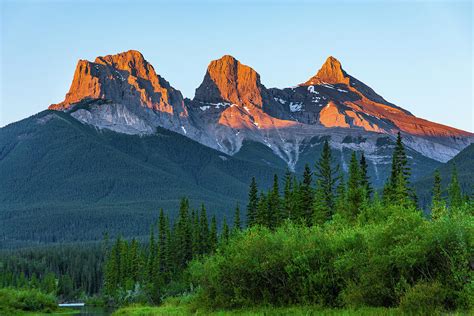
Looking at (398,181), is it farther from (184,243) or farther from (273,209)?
(184,243)

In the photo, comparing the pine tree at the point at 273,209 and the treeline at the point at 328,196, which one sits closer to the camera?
the treeline at the point at 328,196

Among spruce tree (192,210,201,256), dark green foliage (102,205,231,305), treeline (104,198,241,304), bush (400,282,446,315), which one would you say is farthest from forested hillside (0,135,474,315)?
dark green foliage (102,205,231,305)

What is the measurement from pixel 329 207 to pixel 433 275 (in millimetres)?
40129

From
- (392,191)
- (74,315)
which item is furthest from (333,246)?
(74,315)

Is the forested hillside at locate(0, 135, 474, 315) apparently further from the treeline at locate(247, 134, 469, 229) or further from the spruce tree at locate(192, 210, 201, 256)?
the spruce tree at locate(192, 210, 201, 256)

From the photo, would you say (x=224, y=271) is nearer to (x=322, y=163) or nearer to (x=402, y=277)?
(x=402, y=277)

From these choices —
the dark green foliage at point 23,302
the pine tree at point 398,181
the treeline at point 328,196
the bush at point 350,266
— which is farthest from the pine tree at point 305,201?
the dark green foliage at point 23,302

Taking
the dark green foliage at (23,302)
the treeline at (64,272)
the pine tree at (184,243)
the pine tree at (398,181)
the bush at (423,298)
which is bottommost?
the treeline at (64,272)

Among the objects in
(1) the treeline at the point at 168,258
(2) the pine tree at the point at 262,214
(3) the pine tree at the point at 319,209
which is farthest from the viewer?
(1) the treeline at the point at 168,258

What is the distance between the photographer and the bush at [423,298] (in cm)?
3170

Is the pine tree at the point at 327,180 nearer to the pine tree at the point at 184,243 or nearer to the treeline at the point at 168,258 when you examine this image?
the treeline at the point at 168,258

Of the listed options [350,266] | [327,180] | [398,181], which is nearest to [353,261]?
[350,266]

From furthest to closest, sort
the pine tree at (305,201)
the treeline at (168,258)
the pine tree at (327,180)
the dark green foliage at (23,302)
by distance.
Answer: the treeline at (168,258) < the dark green foliage at (23,302) < the pine tree at (305,201) < the pine tree at (327,180)

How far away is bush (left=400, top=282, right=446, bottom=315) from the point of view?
3170 cm
